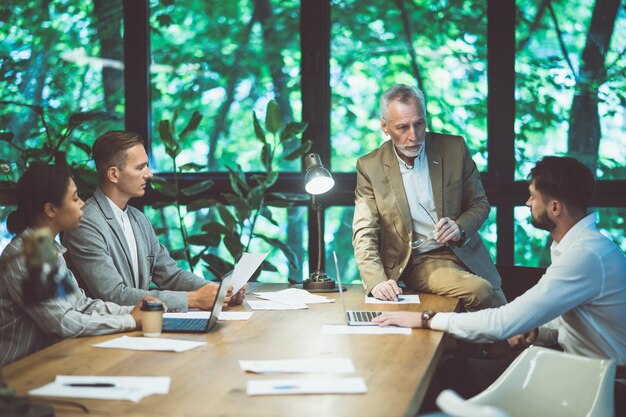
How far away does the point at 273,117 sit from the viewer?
17.3 feet

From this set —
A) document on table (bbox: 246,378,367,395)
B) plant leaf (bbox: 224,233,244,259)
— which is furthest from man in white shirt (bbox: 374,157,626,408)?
plant leaf (bbox: 224,233,244,259)

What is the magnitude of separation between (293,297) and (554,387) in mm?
1526

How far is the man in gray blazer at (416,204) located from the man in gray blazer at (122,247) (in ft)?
3.03

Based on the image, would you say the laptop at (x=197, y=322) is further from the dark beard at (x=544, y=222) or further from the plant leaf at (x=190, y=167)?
the plant leaf at (x=190, y=167)

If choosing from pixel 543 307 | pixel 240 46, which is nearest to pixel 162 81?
pixel 240 46

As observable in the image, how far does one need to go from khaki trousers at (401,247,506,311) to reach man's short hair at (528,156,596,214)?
38.0 inches

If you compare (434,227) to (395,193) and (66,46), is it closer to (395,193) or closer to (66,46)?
(395,193)

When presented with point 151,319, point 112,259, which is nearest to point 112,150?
point 112,259

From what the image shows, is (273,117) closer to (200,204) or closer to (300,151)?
(300,151)

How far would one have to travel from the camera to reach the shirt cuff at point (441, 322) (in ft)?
9.67

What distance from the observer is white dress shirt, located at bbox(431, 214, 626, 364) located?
2.76 m

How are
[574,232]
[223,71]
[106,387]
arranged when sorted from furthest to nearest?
[223,71], [574,232], [106,387]

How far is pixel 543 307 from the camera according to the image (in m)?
2.77

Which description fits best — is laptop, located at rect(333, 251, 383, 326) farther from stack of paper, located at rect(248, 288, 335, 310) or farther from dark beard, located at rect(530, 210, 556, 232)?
dark beard, located at rect(530, 210, 556, 232)
